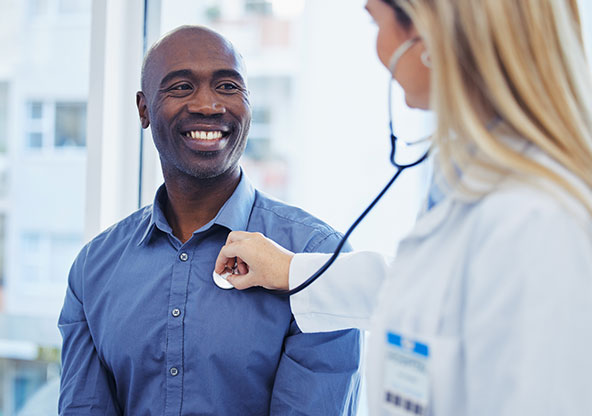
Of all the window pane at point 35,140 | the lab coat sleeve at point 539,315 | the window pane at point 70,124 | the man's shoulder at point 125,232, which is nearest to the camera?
the lab coat sleeve at point 539,315

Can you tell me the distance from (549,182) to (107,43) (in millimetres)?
1305

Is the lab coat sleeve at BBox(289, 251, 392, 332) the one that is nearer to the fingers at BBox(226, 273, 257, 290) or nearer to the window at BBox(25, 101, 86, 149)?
the fingers at BBox(226, 273, 257, 290)

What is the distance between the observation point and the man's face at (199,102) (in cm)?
118

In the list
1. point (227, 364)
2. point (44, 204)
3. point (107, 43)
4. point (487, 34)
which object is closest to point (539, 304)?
point (487, 34)

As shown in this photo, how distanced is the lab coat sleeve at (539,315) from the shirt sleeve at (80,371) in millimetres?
889

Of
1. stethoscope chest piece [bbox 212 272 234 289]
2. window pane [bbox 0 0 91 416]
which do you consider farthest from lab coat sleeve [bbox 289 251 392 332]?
window pane [bbox 0 0 91 416]

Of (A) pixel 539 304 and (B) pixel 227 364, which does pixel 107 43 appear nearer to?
(B) pixel 227 364

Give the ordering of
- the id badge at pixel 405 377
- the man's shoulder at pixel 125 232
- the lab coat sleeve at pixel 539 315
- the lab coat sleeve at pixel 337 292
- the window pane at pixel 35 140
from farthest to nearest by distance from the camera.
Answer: the window pane at pixel 35 140 → the man's shoulder at pixel 125 232 → the lab coat sleeve at pixel 337 292 → the id badge at pixel 405 377 → the lab coat sleeve at pixel 539 315

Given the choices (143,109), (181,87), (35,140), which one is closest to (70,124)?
(35,140)

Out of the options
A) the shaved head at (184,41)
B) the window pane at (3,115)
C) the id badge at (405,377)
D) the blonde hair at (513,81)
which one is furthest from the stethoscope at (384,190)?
the window pane at (3,115)

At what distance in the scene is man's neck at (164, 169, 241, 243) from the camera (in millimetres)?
1246

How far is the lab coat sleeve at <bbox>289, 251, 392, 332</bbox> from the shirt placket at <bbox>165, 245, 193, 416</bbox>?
0.24 m

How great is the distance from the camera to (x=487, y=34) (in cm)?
63

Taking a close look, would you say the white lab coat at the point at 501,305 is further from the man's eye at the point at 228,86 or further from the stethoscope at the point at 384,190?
the man's eye at the point at 228,86
